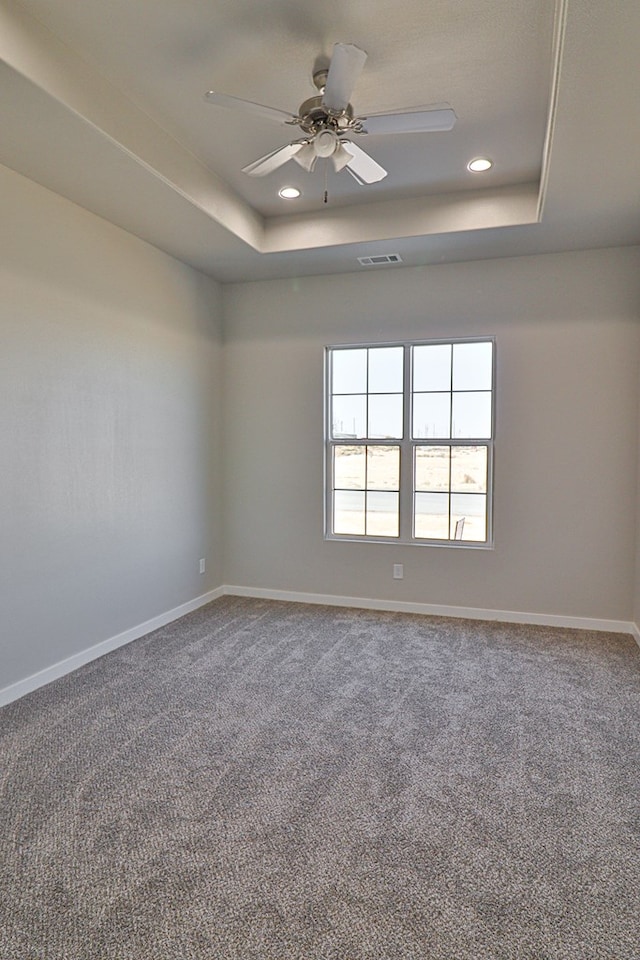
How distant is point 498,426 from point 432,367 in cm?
75

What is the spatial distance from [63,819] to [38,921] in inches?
18.3

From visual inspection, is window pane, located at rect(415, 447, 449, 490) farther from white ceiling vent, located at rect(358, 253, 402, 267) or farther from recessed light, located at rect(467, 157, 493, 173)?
recessed light, located at rect(467, 157, 493, 173)

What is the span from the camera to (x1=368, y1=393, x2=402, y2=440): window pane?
4816 millimetres

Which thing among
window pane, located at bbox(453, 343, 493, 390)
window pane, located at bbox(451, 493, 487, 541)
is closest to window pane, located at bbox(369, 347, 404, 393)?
window pane, located at bbox(453, 343, 493, 390)

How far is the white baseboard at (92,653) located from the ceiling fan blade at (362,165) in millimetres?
3243

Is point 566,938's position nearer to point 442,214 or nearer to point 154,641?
point 154,641

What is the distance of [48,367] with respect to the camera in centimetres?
327

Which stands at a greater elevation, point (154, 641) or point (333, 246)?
point (333, 246)

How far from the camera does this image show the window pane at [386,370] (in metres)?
4.79

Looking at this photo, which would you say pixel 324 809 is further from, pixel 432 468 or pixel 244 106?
pixel 432 468

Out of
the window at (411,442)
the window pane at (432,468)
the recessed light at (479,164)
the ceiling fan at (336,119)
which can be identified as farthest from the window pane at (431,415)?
the ceiling fan at (336,119)

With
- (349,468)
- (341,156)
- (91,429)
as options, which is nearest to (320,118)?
(341,156)

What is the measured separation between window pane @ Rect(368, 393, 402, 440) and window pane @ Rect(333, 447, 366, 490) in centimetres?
21

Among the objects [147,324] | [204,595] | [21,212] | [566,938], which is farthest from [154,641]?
[566,938]
